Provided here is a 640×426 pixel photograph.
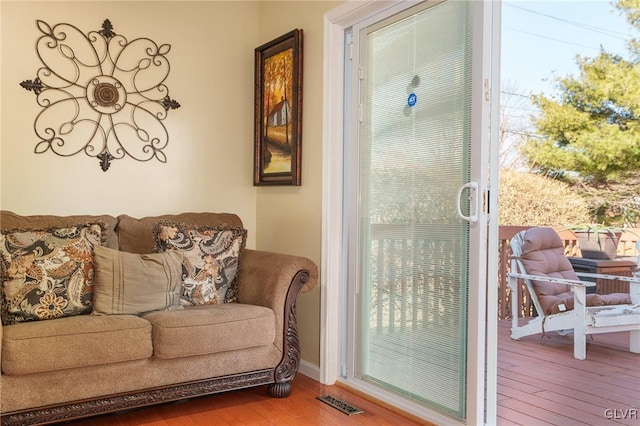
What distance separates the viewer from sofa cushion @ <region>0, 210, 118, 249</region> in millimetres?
3137

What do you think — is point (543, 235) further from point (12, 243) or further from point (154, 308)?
point (12, 243)

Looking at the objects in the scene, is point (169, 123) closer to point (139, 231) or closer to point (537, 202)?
point (139, 231)

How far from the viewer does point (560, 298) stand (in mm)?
2676

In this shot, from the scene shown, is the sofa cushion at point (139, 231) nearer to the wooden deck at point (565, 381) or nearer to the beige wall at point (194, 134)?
the beige wall at point (194, 134)

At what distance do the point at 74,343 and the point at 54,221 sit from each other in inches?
34.4

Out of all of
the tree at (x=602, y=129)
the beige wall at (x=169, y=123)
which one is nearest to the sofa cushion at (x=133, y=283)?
the beige wall at (x=169, y=123)

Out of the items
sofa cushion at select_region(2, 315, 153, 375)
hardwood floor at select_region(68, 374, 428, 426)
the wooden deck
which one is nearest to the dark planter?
the wooden deck

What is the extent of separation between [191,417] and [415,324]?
1.14m

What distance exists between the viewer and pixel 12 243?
2861 mm

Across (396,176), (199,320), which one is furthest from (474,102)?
(199,320)

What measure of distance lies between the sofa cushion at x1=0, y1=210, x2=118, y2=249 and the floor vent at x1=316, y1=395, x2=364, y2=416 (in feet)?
4.50

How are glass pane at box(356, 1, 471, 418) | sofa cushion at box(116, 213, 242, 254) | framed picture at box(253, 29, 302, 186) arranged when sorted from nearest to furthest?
glass pane at box(356, 1, 471, 418), sofa cushion at box(116, 213, 242, 254), framed picture at box(253, 29, 302, 186)

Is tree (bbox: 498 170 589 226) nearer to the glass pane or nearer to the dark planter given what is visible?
the dark planter

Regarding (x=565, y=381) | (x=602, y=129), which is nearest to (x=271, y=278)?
(x=565, y=381)
